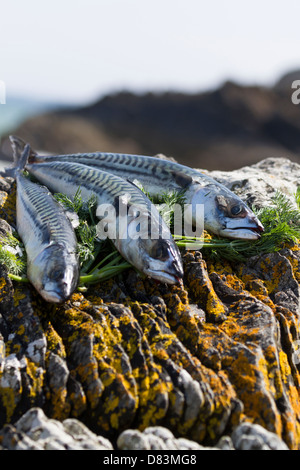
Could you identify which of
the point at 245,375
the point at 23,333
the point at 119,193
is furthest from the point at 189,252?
the point at 23,333

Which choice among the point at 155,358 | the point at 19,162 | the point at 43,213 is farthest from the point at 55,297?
the point at 19,162

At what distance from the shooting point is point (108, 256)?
14.5 feet

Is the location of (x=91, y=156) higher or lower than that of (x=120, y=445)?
higher

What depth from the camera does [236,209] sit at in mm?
5125

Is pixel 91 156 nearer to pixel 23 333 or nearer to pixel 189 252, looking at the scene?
pixel 189 252

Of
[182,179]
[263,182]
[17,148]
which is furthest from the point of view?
[17,148]

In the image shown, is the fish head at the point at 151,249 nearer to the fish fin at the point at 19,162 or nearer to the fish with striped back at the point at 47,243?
the fish with striped back at the point at 47,243

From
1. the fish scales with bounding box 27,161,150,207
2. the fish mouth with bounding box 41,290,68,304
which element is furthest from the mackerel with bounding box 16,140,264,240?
the fish mouth with bounding box 41,290,68,304

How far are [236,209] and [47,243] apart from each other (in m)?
2.10

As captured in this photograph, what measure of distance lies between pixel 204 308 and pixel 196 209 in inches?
56.7

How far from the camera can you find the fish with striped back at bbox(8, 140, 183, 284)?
4152mm

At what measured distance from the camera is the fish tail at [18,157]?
666cm

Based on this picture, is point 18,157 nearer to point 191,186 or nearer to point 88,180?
point 88,180

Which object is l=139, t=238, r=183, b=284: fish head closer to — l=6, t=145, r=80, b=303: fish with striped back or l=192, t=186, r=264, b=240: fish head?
l=6, t=145, r=80, b=303: fish with striped back
